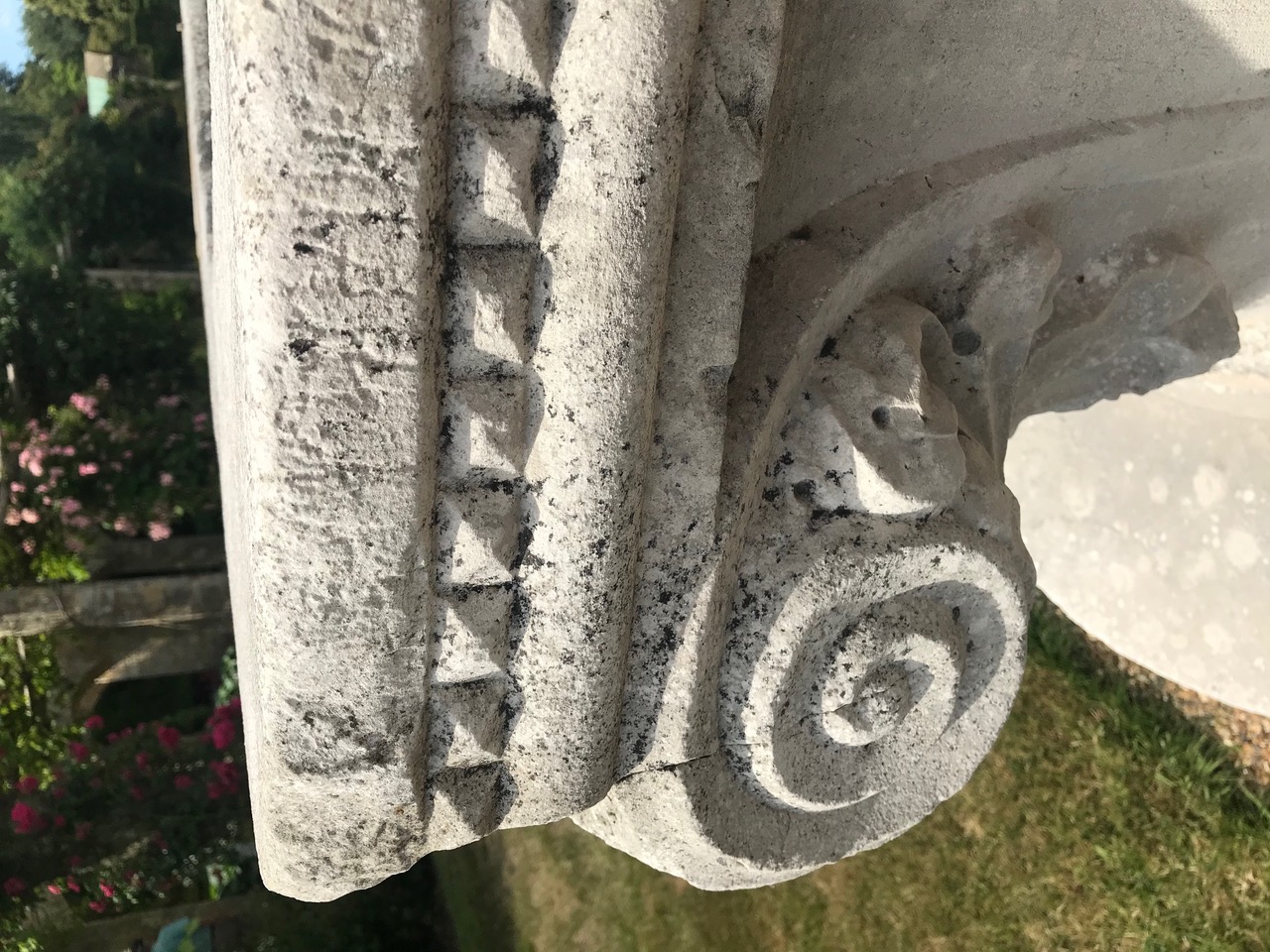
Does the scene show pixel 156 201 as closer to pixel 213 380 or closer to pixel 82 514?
pixel 82 514

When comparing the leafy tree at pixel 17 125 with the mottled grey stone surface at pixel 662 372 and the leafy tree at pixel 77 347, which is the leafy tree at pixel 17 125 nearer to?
the leafy tree at pixel 77 347

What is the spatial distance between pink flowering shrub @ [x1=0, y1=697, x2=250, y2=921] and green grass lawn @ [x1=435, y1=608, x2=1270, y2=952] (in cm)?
170

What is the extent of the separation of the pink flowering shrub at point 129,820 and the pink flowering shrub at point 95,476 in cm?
78

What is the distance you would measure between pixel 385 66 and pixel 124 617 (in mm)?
3746

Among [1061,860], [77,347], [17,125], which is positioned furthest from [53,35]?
[1061,860]

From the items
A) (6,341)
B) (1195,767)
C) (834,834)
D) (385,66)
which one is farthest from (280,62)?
(6,341)

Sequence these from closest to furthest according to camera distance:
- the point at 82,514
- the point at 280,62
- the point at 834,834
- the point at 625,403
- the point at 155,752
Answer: the point at 280,62
the point at 625,403
the point at 834,834
the point at 155,752
the point at 82,514

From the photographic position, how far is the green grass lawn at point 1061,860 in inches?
65.5

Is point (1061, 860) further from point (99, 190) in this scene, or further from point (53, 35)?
A: point (53, 35)

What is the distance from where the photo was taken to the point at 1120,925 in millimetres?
Answer: 1735

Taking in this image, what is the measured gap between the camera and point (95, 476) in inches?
147

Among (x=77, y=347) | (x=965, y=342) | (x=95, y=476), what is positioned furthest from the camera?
(x=77, y=347)

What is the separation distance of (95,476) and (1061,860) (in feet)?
11.7

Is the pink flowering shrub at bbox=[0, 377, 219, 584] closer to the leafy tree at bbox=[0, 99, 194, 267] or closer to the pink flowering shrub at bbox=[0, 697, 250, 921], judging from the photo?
the pink flowering shrub at bbox=[0, 697, 250, 921]
